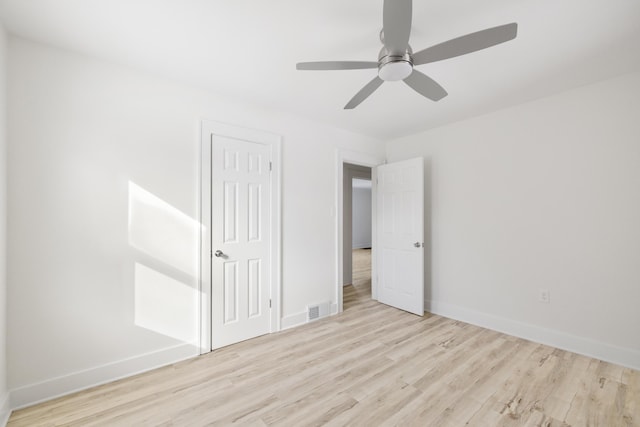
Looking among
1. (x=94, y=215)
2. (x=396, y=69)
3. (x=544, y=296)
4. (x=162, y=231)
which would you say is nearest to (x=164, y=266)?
(x=162, y=231)

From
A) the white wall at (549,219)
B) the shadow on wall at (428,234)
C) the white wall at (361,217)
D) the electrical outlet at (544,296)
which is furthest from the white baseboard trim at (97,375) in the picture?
the white wall at (361,217)

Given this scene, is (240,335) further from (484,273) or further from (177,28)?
(484,273)

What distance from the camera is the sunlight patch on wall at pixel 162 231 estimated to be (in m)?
2.18

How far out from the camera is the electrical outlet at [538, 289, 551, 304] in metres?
2.68

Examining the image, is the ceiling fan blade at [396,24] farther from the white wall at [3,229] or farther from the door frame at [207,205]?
the white wall at [3,229]

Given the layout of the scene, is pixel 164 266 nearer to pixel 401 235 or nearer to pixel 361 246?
pixel 401 235

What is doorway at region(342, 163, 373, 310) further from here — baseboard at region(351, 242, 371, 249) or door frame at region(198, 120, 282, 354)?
Result: baseboard at region(351, 242, 371, 249)

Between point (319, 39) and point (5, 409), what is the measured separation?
3.18 m

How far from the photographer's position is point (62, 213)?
1907mm

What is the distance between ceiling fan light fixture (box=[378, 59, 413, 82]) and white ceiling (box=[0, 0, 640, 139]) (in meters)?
0.29

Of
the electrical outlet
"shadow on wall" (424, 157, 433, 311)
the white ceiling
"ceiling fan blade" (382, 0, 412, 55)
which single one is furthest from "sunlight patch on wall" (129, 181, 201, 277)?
the electrical outlet

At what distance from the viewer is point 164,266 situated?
7.55ft

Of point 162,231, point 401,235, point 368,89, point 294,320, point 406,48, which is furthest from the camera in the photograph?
point 401,235

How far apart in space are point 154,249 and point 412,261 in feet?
9.87
